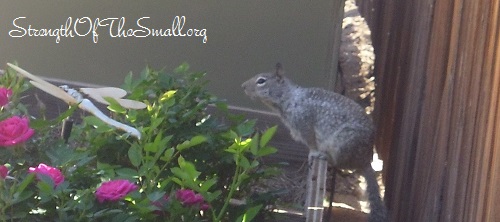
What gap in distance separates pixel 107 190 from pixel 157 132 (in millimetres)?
537

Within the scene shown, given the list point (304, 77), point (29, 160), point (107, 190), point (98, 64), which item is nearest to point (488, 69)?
point (107, 190)

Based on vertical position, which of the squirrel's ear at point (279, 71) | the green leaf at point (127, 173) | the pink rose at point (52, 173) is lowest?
the pink rose at point (52, 173)

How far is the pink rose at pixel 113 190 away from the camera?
1735mm

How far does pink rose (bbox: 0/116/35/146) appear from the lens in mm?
1764

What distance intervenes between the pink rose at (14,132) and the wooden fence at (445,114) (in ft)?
3.25

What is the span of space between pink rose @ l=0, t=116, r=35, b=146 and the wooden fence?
991mm

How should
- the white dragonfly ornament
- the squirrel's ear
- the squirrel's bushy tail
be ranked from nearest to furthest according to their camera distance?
1. the white dragonfly ornament
2. the squirrel's bushy tail
3. the squirrel's ear

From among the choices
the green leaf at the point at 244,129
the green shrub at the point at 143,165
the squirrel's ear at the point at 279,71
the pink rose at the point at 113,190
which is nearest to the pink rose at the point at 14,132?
the green shrub at the point at 143,165

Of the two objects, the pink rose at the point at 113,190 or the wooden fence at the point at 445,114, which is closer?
the pink rose at the point at 113,190

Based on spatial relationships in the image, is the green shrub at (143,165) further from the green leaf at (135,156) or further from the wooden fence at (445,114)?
the wooden fence at (445,114)

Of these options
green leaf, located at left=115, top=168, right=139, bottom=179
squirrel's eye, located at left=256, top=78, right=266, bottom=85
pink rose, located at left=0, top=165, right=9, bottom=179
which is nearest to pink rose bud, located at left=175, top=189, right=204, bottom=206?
green leaf, located at left=115, top=168, right=139, bottom=179

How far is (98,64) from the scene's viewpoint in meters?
3.32

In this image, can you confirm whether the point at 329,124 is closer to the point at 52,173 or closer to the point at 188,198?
the point at 188,198

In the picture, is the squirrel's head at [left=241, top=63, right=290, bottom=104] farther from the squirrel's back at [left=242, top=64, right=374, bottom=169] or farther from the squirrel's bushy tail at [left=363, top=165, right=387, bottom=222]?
the squirrel's bushy tail at [left=363, top=165, right=387, bottom=222]
